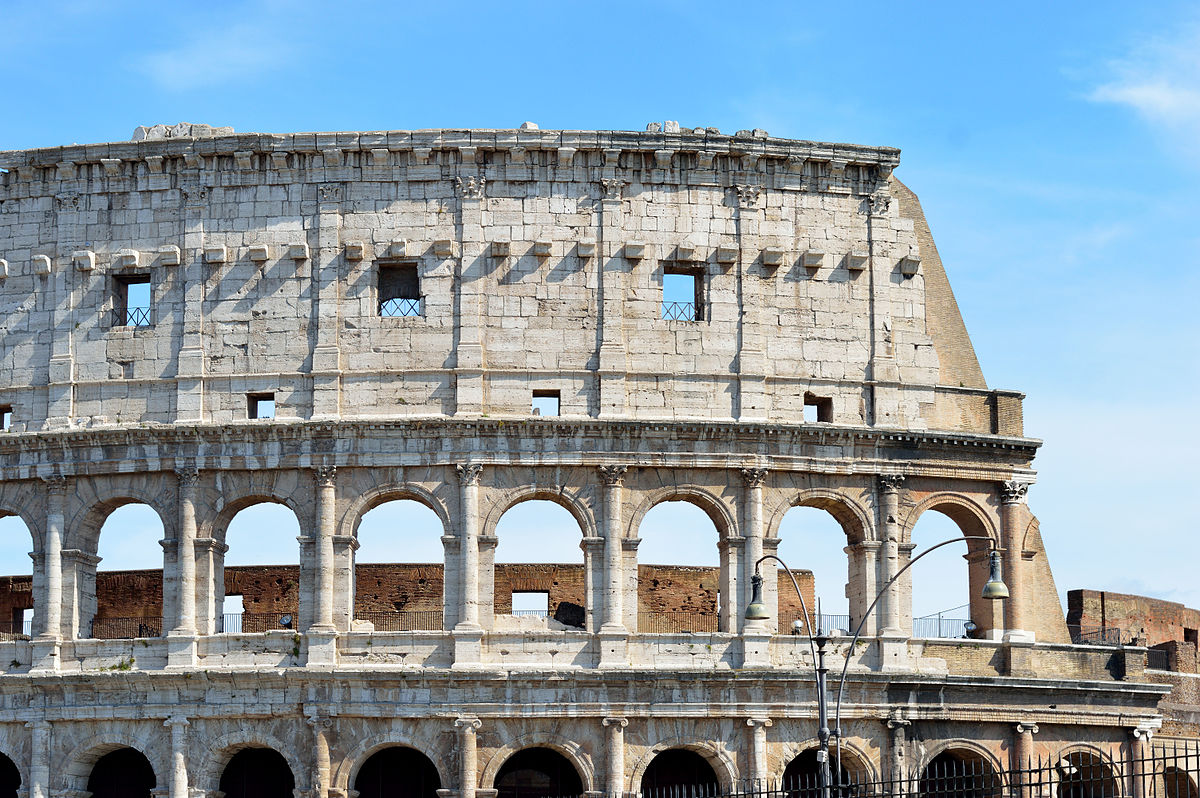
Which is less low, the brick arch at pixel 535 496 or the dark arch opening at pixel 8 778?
the brick arch at pixel 535 496

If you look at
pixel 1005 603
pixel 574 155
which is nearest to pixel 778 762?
pixel 1005 603

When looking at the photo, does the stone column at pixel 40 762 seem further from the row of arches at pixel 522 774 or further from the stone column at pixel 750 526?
the stone column at pixel 750 526

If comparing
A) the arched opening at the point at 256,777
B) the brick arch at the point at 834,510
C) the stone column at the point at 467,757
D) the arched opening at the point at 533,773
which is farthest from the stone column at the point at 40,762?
the brick arch at the point at 834,510

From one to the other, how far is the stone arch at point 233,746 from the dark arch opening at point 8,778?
207 inches

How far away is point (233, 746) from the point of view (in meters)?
34.4

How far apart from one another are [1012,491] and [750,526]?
6104mm

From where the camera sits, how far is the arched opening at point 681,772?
34875 millimetres

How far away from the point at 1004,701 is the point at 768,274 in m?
10.2

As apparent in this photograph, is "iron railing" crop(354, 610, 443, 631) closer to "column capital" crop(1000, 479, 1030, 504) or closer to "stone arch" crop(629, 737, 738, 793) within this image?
"stone arch" crop(629, 737, 738, 793)

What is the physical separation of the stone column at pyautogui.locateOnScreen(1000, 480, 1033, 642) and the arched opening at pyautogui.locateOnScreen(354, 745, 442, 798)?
41.1ft

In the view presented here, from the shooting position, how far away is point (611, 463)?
34906mm

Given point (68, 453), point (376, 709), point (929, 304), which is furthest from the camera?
point (929, 304)

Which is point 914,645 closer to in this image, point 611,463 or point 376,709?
point 611,463

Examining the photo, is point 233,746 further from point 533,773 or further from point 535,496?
point 535,496
